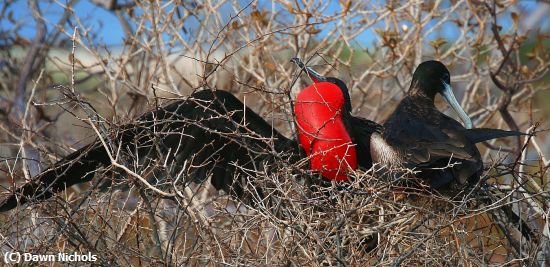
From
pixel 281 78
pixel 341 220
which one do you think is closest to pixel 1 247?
pixel 341 220

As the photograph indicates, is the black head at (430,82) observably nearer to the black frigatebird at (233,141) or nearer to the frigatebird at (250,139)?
the frigatebird at (250,139)

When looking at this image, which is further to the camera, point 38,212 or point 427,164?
point 427,164

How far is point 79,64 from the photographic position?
4.68 metres

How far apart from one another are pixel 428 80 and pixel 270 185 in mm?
1400

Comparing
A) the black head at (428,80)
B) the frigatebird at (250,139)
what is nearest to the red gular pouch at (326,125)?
the frigatebird at (250,139)

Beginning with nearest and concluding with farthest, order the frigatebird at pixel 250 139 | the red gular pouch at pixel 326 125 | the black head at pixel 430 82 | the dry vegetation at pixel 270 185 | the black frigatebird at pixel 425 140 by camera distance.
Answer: the dry vegetation at pixel 270 185, the black frigatebird at pixel 425 140, the frigatebird at pixel 250 139, the red gular pouch at pixel 326 125, the black head at pixel 430 82

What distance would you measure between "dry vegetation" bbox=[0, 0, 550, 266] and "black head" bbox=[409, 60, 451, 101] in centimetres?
17

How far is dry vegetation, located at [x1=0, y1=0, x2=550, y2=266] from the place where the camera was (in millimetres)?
2807

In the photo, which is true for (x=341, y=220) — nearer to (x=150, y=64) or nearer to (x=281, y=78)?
(x=281, y=78)

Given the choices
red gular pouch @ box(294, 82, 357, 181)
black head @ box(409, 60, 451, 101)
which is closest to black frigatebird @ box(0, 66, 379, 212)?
red gular pouch @ box(294, 82, 357, 181)

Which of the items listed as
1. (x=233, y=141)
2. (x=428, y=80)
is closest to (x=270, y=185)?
(x=233, y=141)

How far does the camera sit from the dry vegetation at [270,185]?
2807 mm

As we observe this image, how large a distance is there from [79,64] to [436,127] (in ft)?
6.45

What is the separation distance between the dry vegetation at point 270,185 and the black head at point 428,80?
Answer: 17cm
